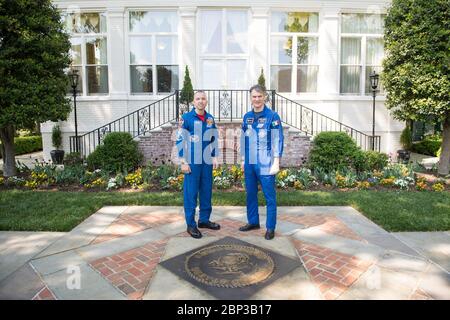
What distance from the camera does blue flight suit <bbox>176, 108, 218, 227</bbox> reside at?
4344mm

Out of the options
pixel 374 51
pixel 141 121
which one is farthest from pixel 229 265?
pixel 374 51

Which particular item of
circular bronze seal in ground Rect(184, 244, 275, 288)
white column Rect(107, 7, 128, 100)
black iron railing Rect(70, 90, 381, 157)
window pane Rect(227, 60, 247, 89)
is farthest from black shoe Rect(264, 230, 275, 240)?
white column Rect(107, 7, 128, 100)

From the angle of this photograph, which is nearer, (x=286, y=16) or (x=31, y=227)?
(x=31, y=227)

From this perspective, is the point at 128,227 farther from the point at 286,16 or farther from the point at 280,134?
the point at 286,16

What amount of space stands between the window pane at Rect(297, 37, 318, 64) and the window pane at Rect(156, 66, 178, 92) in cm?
439

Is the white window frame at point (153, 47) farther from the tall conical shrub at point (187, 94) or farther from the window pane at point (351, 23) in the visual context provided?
the window pane at point (351, 23)

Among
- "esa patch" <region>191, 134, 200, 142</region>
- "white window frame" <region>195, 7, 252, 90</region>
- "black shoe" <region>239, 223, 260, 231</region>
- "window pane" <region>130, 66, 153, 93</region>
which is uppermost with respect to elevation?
"white window frame" <region>195, 7, 252, 90</region>

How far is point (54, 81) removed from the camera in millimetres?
8055

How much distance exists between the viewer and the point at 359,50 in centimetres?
1233

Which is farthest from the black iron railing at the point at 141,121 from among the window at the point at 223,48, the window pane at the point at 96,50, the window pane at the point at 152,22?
the window pane at the point at 152,22

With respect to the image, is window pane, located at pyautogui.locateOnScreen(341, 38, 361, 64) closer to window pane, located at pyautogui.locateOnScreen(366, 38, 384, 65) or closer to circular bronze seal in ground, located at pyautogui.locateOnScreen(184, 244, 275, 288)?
window pane, located at pyautogui.locateOnScreen(366, 38, 384, 65)
